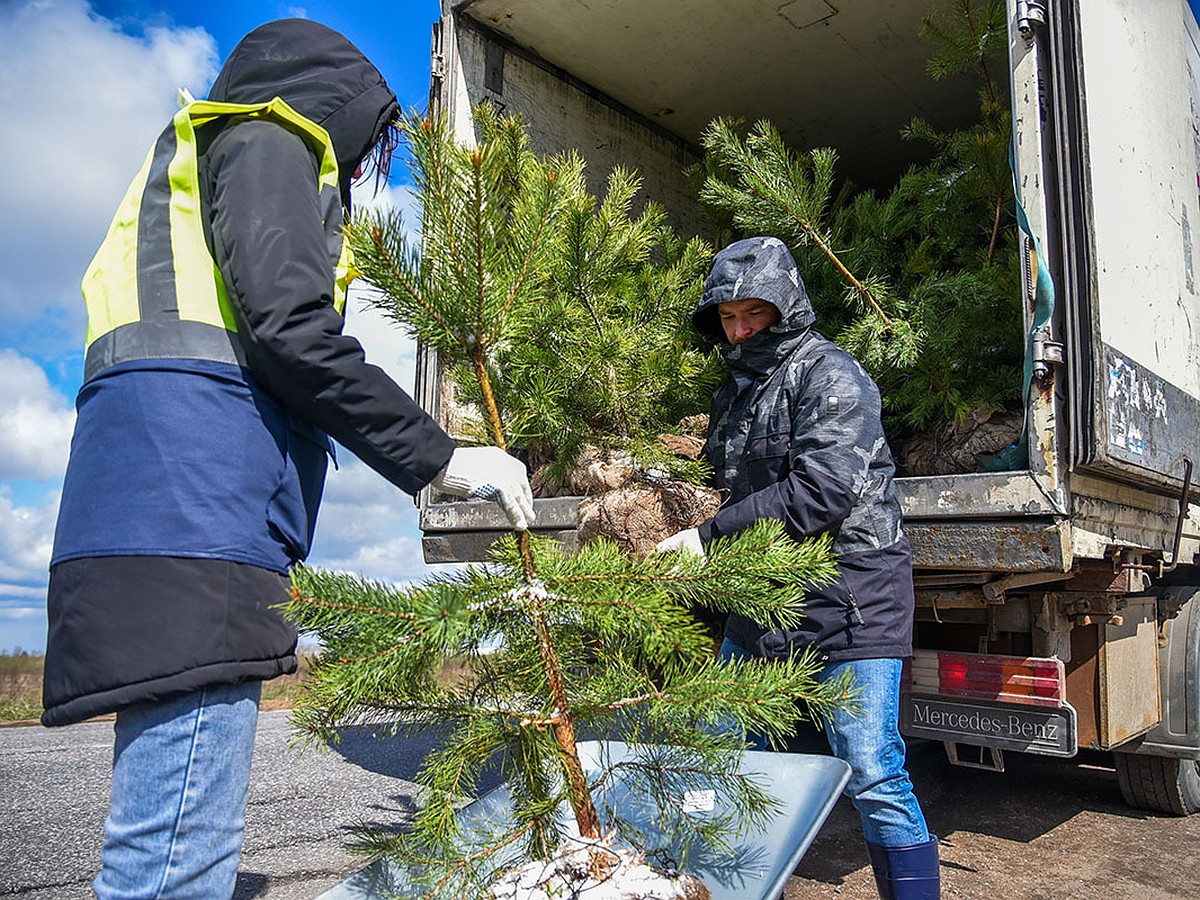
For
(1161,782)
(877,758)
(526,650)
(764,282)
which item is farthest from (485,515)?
(1161,782)

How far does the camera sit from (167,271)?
1262 mm

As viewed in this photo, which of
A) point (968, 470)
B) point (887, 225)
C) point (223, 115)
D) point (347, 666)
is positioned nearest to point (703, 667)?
point (347, 666)

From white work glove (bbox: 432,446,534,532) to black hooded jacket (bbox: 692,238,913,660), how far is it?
635 millimetres

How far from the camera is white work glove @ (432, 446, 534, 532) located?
1312 mm

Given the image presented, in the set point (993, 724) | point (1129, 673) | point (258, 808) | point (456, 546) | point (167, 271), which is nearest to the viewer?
point (167, 271)

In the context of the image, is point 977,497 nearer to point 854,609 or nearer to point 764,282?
point 854,609

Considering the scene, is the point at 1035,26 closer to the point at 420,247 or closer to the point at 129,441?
the point at 420,247

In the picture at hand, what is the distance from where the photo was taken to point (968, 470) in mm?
2518

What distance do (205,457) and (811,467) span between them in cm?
118

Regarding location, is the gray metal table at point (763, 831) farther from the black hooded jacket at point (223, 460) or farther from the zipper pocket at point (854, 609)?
the zipper pocket at point (854, 609)

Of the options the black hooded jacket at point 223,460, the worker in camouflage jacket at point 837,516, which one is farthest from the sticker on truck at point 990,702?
the black hooded jacket at point 223,460

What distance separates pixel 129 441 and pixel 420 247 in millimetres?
475

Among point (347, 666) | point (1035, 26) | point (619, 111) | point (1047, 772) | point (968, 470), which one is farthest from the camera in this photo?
point (1047, 772)

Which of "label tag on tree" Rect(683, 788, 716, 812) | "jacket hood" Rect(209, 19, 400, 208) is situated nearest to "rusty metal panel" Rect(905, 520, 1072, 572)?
"label tag on tree" Rect(683, 788, 716, 812)
